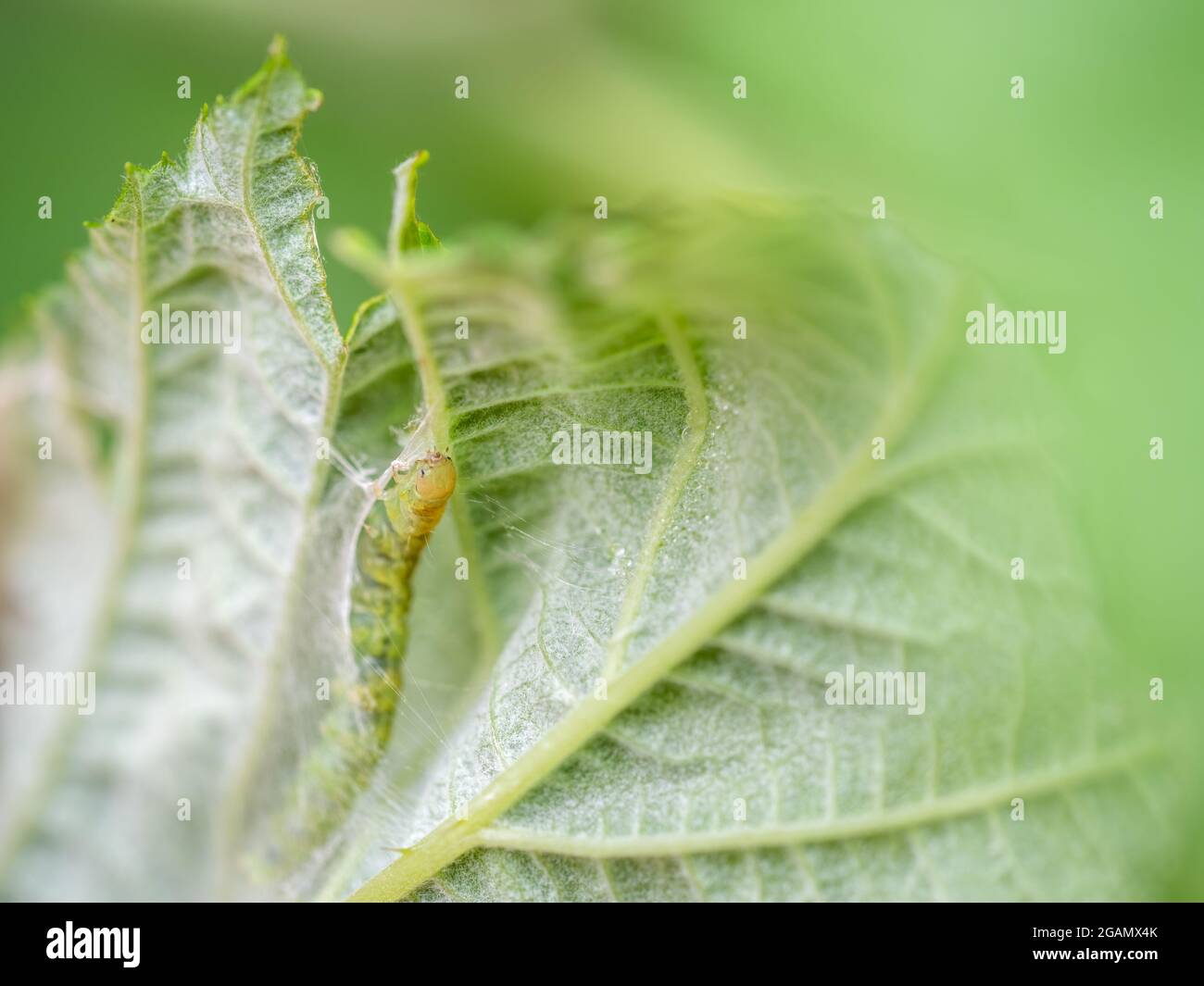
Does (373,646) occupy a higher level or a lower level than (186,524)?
lower

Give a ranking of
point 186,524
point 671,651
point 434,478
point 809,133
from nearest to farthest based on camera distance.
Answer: point 434,478 < point 671,651 < point 186,524 < point 809,133

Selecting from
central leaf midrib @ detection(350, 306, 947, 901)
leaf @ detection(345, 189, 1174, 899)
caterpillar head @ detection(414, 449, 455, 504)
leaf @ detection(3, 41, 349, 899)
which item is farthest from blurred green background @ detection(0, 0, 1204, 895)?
leaf @ detection(3, 41, 349, 899)

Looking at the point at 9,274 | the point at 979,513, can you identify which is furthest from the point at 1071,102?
the point at 9,274

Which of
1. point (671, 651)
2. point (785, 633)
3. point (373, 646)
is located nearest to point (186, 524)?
point (373, 646)

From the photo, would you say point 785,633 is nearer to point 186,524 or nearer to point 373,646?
point 373,646

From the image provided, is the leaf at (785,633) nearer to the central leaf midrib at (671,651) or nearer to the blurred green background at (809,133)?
the central leaf midrib at (671,651)

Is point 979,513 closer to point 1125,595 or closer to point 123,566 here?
A: point 1125,595
